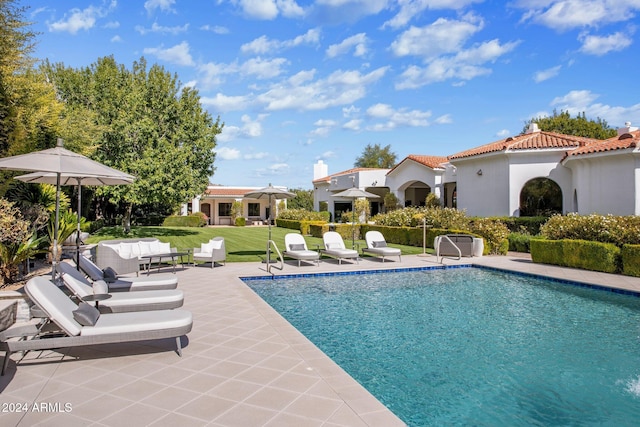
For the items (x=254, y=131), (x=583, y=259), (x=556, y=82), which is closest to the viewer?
(x=583, y=259)

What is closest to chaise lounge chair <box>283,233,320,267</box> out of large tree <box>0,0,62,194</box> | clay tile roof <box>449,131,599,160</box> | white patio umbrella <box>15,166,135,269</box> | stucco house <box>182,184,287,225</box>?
white patio umbrella <box>15,166,135,269</box>

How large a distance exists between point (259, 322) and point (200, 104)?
22.6 meters

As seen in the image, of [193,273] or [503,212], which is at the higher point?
[503,212]

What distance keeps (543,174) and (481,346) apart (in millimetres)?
17637

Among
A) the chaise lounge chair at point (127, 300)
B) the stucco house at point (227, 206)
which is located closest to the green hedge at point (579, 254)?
the chaise lounge chair at point (127, 300)

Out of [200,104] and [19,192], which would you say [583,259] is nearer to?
[19,192]

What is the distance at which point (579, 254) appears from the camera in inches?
518

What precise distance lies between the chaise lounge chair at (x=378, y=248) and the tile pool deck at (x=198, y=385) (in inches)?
340

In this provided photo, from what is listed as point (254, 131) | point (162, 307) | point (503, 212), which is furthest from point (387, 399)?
point (254, 131)

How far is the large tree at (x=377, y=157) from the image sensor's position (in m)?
77.3

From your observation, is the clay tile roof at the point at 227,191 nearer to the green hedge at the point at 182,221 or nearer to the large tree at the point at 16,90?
the green hedge at the point at 182,221

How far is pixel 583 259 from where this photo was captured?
13.1 meters

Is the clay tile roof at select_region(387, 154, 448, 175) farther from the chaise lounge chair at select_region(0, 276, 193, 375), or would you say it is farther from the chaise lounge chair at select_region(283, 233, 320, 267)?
the chaise lounge chair at select_region(0, 276, 193, 375)

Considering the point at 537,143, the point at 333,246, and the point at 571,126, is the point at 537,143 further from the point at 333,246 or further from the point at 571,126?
the point at 571,126
